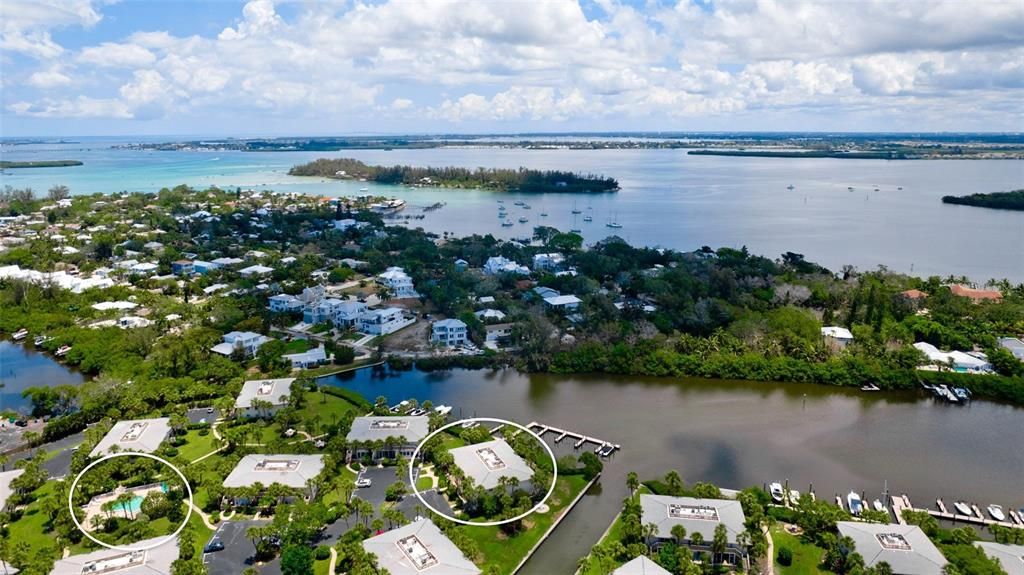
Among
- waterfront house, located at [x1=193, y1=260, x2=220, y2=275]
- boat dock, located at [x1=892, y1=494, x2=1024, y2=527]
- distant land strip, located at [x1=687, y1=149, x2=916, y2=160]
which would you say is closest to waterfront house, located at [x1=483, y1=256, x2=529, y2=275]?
waterfront house, located at [x1=193, y1=260, x2=220, y2=275]

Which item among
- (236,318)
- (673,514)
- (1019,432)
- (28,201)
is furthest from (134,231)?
(1019,432)

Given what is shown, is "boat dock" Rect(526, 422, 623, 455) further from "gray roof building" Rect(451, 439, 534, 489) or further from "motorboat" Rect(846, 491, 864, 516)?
"motorboat" Rect(846, 491, 864, 516)

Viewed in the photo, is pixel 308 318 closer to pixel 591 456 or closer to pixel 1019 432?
pixel 591 456

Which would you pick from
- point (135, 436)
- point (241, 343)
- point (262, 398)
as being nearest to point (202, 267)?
point (241, 343)

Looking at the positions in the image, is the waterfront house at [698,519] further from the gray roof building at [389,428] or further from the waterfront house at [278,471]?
the waterfront house at [278,471]

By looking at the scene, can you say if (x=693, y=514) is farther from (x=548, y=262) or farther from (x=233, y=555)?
(x=548, y=262)
